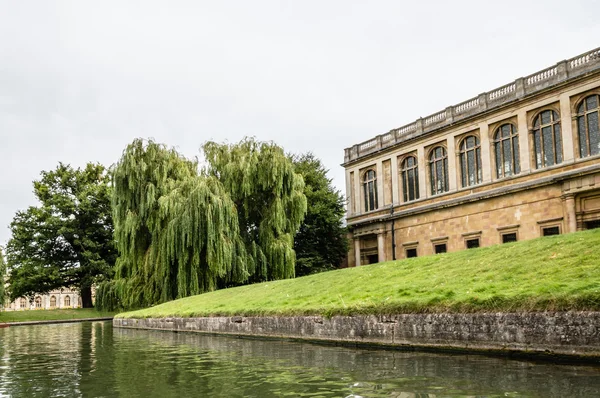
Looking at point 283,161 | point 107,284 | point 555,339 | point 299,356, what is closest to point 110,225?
point 107,284

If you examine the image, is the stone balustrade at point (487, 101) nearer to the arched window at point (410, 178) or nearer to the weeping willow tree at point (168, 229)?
the arched window at point (410, 178)

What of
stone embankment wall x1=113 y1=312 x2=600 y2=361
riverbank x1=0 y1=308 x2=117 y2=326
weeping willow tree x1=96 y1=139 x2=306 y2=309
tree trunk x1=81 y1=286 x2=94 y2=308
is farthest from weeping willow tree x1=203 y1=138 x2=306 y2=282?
tree trunk x1=81 y1=286 x2=94 y2=308

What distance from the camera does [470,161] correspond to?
115 ft

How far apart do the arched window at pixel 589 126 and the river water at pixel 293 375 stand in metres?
21.8

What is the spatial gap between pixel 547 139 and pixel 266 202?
1553 centimetres

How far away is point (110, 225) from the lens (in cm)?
4934

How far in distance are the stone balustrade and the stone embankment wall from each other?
21.6 m

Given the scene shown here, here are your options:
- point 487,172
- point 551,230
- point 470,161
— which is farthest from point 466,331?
point 470,161

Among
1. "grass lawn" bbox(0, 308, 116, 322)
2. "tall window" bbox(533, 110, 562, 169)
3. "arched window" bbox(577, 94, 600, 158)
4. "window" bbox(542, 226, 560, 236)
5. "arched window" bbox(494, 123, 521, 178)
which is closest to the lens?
"arched window" bbox(577, 94, 600, 158)

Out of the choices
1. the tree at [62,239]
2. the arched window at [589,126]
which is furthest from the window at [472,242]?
the tree at [62,239]

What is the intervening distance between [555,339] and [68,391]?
6969 mm

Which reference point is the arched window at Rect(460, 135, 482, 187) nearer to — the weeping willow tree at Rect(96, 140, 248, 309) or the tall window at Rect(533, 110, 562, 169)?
the tall window at Rect(533, 110, 562, 169)

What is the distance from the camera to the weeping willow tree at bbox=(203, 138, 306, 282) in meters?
Answer: 30.0

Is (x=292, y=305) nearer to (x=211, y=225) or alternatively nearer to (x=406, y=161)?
(x=211, y=225)
